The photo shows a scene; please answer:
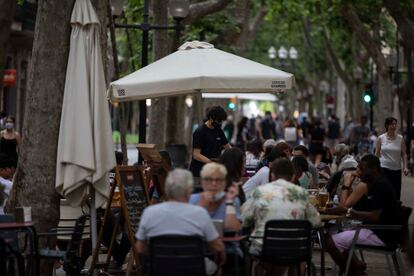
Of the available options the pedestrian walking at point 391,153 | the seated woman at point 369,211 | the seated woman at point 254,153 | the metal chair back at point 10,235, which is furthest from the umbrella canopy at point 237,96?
the metal chair back at point 10,235

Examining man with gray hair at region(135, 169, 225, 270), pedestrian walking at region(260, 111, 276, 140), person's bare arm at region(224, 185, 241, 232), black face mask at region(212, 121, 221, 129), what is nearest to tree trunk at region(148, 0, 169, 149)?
black face mask at region(212, 121, 221, 129)

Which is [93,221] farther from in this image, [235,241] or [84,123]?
[235,241]

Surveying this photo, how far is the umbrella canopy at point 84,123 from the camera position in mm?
12422

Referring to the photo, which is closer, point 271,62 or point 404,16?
point 404,16

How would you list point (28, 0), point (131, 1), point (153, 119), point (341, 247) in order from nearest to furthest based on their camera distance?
point (341, 247), point (153, 119), point (131, 1), point (28, 0)

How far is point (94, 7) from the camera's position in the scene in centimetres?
1391

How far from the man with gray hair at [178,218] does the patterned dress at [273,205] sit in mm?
1363

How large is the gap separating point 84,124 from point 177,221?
3199 mm

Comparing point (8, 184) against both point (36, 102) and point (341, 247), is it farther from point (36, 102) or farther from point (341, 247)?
point (341, 247)

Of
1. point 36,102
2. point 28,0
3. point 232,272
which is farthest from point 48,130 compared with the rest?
point 28,0

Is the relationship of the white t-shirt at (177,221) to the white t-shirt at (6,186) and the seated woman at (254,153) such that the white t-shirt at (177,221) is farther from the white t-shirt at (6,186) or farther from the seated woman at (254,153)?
the seated woman at (254,153)

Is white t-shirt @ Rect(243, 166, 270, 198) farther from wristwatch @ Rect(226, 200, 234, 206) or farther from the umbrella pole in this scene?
wristwatch @ Rect(226, 200, 234, 206)

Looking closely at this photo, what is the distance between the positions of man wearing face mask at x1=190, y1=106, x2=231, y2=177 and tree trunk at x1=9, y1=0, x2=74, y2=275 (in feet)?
11.6

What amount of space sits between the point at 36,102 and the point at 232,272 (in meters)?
3.45
